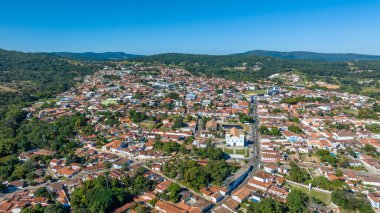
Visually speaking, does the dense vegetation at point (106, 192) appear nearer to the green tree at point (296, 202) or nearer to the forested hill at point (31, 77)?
the green tree at point (296, 202)

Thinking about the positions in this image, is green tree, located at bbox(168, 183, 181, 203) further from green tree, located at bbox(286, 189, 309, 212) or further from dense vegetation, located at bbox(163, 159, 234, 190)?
green tree, located at bbox(286, 189, 309, 212)

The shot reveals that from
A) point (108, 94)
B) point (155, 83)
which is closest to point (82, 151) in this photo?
point (108, 94)

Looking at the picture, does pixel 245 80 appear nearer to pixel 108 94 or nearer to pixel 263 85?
pixel 263 85

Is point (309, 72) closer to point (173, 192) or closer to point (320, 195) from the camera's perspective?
point (320, 195)

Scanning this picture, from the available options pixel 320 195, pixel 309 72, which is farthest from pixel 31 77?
pixel 309 72

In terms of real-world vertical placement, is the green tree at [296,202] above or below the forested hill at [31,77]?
below

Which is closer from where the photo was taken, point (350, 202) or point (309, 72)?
point (350, 202)

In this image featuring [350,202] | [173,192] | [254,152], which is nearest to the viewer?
[350,202]

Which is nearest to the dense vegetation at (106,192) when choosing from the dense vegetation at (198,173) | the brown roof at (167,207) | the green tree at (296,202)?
the brown roof at (167,207)
